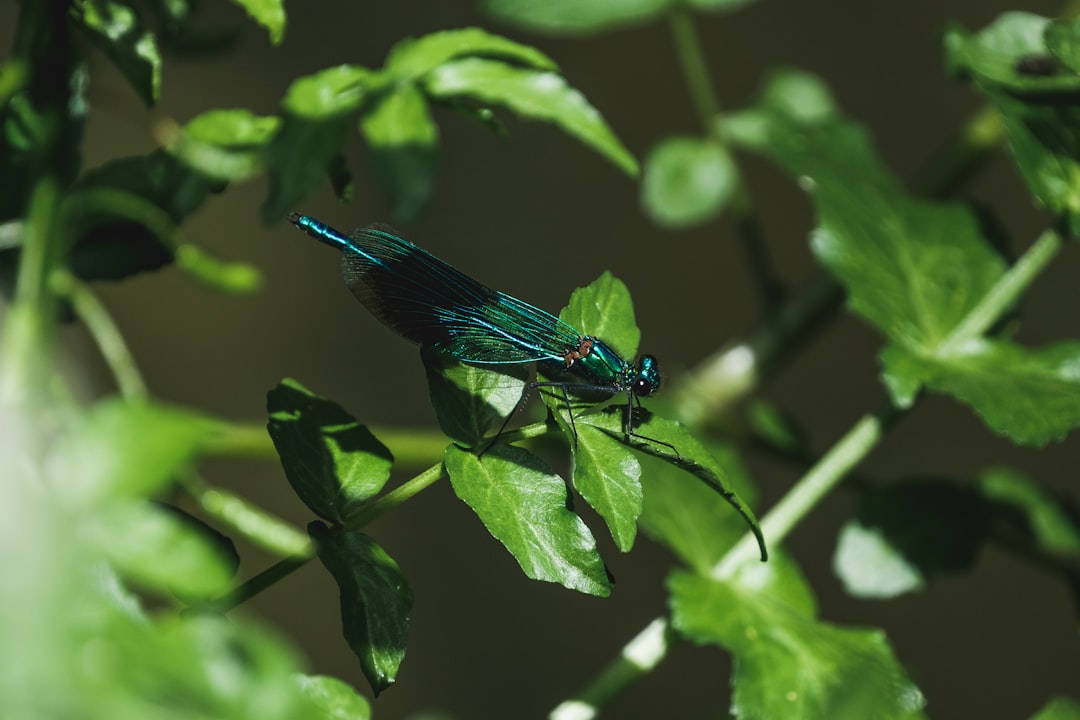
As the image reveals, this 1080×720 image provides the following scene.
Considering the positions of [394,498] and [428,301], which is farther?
[428,301]

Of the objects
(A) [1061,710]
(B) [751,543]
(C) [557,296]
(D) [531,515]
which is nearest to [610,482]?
(D) [531,515]

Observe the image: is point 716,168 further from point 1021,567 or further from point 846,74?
point 1021,567

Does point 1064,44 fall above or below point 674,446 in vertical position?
above

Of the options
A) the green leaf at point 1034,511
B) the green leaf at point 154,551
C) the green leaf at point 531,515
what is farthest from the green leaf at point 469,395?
the green leaf at point 1034,511

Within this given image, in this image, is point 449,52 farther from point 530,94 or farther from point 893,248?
point 893,248

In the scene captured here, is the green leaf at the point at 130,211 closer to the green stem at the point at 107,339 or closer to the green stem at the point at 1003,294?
the green stem at the point at 107,339

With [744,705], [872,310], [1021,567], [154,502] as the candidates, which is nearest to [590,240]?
[1021,567]

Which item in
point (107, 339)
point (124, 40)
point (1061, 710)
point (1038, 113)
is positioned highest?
point (1038, 113)
